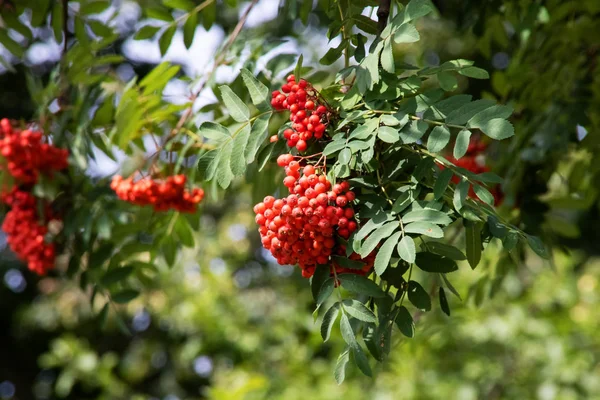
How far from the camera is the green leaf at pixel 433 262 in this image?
4.31 feet

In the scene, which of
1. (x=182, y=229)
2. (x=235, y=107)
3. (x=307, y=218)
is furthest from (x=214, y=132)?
(x=182, y=229)

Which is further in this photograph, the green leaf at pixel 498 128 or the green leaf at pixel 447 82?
the green leaf at pixel 447 82

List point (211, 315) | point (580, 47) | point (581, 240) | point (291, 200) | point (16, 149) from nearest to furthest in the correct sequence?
1. point (291, 200)
2. point (16, 149)
3. point (580, 47)
4. point (211, 315)
5. point (581, 240)

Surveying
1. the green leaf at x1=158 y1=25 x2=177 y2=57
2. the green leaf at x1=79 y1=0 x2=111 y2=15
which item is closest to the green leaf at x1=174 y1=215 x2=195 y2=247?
the green leaf at x1=158 y1=25 x2=177 y2=57

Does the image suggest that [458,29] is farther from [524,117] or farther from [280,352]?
[280,352]

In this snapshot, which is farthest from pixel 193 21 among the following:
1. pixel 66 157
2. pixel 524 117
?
pixel 524 117

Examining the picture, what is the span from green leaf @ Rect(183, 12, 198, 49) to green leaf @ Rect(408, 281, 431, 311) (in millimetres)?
A: 1294

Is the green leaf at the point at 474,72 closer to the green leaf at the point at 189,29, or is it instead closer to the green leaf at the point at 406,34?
the green leaf at the point at 406,34

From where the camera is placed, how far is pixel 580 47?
2496mm

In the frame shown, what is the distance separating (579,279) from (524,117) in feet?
9.84

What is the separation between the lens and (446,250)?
Result: 134 centimetres

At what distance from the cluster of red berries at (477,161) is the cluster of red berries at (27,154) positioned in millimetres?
1243

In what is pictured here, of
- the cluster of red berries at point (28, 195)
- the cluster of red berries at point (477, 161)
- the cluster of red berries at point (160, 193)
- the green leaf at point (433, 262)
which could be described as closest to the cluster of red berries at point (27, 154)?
the cluster of red berries at point (28, 195)

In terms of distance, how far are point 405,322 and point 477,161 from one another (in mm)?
1311
